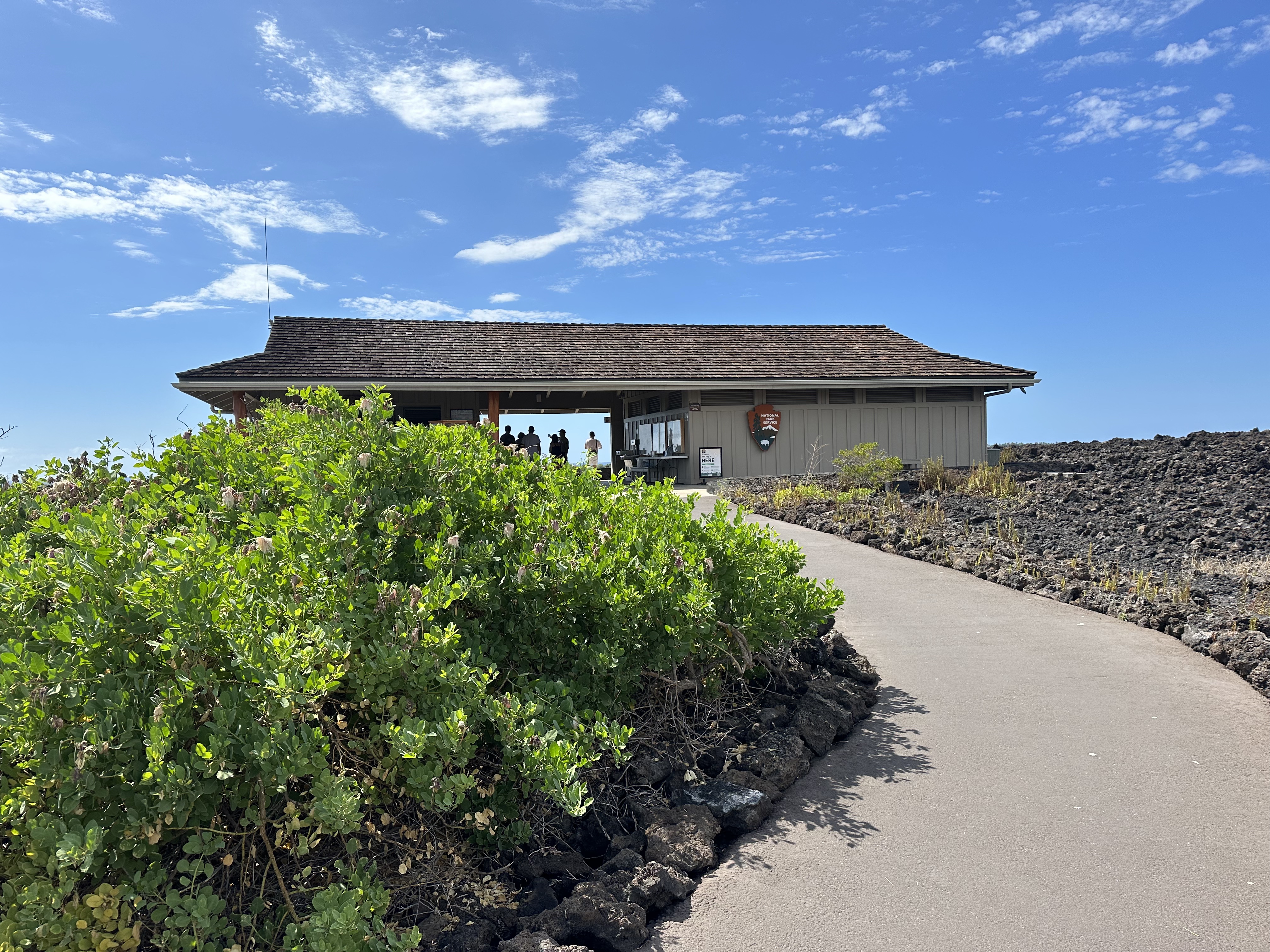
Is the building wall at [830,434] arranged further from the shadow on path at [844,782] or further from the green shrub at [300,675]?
the green shrub at [300,675]

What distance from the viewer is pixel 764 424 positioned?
2325 centimetres

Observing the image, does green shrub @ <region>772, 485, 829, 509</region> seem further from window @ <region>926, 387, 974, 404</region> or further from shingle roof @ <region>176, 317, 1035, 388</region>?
window @ <region>926, 387, 974, 404</region>

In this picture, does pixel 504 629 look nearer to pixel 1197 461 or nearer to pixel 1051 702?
pixel 1051 702

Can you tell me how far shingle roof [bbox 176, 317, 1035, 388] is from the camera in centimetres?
2125

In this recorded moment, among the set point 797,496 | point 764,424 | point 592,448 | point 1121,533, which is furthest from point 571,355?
point 592,448

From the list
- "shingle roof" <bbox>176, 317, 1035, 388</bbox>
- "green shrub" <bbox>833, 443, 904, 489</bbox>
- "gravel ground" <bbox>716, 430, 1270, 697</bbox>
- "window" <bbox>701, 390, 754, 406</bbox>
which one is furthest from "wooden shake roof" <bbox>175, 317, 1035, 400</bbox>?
"green shrub" <bbox>833, 443, 904, 489</bbox>

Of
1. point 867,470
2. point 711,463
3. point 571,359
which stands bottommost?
point 867,470

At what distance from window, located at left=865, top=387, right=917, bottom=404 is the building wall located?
0.36ft

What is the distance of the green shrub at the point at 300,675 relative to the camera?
9.11ft

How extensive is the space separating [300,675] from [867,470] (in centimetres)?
1341

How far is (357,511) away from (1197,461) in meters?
17.9

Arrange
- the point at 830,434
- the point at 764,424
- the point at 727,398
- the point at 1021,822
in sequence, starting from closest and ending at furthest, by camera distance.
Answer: the point at 1021,822
the point at 764,424
the point at 727,398
the point at 830,434

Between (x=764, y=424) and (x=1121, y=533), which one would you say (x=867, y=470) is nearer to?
(x=1121, y=533)

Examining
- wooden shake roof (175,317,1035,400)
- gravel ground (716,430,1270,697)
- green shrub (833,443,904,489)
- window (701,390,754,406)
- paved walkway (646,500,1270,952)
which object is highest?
wooden shake roof (175,317,1035,400)
